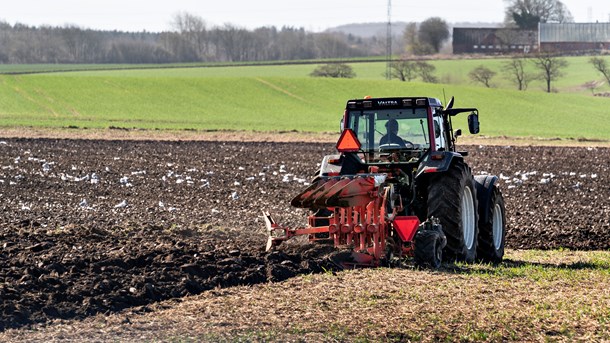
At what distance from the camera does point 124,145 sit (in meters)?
30.0

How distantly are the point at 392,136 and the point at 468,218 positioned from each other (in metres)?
1.44

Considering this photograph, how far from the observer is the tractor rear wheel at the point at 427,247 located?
10.2 metres

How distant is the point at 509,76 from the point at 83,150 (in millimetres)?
49731

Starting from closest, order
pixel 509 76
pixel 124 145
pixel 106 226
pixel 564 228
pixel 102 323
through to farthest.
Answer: pixel 102 323
pixel 106 226
pixel 564 228
pixel 124 145
pixel 509 76

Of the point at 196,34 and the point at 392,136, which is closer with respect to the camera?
the point at 392,136

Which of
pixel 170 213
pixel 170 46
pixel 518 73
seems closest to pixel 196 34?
pixel 170 46

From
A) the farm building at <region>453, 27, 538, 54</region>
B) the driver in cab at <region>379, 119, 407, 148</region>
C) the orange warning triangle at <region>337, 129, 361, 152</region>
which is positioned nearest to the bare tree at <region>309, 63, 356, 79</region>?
the farm building at <region>453, 27, 538, 54</region>

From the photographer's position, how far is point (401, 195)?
1131cm

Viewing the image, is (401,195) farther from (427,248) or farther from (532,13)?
(532,13)

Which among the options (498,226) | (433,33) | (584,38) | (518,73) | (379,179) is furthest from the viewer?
(433,33)

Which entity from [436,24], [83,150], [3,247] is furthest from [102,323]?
[436,24]

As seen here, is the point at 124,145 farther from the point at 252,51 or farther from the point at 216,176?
the point at 252,51

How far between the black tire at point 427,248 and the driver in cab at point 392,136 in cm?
167

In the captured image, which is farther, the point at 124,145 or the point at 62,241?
the point at 124,145
